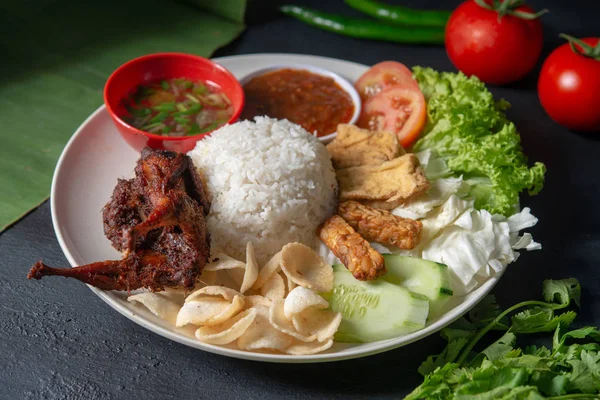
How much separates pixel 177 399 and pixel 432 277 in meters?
1.41

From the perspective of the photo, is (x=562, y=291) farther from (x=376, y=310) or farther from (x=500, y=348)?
(x=376, y=310)

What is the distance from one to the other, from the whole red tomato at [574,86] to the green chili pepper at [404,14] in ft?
3.98

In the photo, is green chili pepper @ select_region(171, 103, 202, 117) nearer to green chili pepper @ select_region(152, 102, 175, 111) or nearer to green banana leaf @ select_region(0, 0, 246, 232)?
green chili pepper @ select_region(152, 102, 175, 111)

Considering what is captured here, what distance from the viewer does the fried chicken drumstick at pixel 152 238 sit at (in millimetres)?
3178

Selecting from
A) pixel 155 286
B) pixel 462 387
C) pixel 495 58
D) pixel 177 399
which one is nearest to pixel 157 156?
pixel 155 286

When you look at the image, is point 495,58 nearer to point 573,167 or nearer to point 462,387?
point 573,167

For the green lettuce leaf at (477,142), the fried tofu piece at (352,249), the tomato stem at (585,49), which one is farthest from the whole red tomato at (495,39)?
the fried tofu piece at (352,249)

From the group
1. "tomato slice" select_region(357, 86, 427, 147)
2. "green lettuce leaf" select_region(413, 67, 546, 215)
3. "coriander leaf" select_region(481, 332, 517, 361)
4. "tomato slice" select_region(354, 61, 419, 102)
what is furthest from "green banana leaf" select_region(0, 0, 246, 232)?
"coriander leaf" select_region(481, 332, 517, 361)

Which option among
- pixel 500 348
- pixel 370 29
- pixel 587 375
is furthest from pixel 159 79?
pixel 587 375

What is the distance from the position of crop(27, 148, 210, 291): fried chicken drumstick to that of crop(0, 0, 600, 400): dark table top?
0.46m

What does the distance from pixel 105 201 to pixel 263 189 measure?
107 centimetres

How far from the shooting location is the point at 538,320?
3496 millimetres

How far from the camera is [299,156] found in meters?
3.88

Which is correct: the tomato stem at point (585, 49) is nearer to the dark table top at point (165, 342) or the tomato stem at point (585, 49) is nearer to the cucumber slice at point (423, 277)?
the dark table top at point (165, 342)
